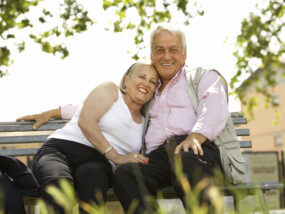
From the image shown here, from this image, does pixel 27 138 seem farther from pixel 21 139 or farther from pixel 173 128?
pixel 173 128

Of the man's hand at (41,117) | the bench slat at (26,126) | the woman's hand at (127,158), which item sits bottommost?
the woman's hand at (127,158)

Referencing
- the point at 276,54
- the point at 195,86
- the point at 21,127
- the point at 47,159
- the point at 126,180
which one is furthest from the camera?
the point at 276,54

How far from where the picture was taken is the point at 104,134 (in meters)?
4.01

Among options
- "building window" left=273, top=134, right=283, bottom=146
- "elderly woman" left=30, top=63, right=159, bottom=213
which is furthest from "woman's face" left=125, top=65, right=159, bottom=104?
"building window" left=273, top=134, right=283, bottom=146

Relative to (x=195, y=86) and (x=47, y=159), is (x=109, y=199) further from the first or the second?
(x=195, y=86)

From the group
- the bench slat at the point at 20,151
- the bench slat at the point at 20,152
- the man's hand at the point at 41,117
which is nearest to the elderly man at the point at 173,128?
the bench slat at the point at 20,151

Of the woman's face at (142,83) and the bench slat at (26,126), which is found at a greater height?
the woman's face at (142,83)

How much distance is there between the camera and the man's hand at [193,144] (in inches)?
144

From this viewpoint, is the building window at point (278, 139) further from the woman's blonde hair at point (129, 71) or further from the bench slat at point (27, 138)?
the woman's blonde hair at point (129, 71)

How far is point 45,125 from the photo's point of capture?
15.9 feet

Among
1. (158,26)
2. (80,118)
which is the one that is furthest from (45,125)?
(158,26)

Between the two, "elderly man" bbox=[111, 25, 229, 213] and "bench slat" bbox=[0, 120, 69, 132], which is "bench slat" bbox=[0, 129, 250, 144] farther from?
"elderly man" bbox=[111, 25, 229, 213]

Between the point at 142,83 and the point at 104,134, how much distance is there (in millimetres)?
453

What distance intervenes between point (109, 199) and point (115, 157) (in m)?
0.53
